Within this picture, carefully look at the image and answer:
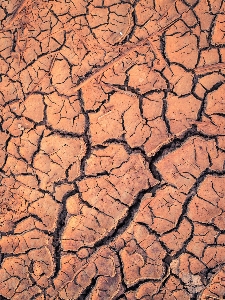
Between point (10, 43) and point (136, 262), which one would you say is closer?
point (136, 262)

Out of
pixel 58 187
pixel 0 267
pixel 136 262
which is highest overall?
pixel 58 187

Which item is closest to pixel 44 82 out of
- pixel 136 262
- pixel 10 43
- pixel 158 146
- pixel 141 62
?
pixel 10 43

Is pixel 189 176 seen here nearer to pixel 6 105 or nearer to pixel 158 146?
pixel 158 146

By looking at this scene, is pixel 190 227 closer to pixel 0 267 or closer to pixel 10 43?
pixel 0 267

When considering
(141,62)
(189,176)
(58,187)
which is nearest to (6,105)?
(58,187)

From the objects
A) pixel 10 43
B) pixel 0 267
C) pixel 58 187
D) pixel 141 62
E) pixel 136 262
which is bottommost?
pixel 136 262

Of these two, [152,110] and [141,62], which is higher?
[141,62]
